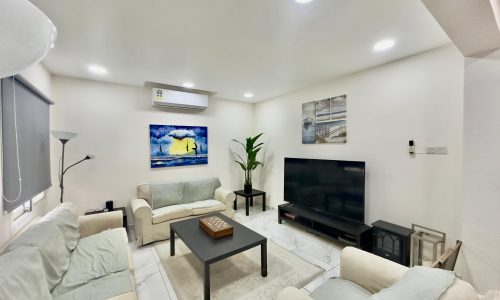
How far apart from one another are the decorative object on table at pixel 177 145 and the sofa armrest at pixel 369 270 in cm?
324

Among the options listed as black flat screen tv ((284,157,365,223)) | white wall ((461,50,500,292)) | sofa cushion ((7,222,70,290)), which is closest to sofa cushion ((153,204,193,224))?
sofa cushion ((7,222,70,290))

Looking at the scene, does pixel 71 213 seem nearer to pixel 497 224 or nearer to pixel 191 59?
pixel 191 59

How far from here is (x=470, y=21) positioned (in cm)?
122

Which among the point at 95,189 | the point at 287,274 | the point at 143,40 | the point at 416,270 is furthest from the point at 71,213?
the point at 416,270

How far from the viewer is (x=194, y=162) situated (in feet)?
13.8

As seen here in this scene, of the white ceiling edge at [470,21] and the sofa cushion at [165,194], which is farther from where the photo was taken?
the sofa cushion at [165,194]

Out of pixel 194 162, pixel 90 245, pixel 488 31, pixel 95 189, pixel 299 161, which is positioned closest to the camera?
pixel 488 31

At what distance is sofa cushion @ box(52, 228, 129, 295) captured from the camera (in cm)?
158

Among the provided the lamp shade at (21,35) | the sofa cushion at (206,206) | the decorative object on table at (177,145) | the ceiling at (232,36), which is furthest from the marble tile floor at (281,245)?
the ceiling at (232,36)

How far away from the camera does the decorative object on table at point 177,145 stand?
3775 mm

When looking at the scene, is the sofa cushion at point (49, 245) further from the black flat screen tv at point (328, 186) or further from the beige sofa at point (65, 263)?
the black flat screen tv at point (328, 186)

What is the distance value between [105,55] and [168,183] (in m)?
2.07

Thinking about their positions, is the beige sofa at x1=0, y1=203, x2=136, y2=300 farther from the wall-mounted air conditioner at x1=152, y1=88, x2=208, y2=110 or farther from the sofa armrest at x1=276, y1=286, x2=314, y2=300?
the wall-mounted air conditioner at x1=152, y1=88, x2=208, y2=110

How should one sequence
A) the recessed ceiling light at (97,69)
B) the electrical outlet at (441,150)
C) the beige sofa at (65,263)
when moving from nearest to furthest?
the beige sofa at (65,263)
the electrical outlet at (441,150)
the recessed ceiling light at (97,69)
